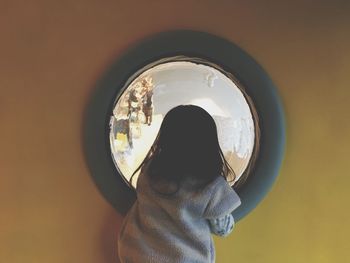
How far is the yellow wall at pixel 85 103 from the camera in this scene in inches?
56.9

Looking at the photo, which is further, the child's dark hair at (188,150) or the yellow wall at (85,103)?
the yellow wall at (85,103)

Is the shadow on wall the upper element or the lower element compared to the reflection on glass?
lower

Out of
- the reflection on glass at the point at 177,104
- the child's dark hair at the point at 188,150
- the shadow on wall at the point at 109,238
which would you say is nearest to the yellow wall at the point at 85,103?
the shadow on wall at the point at 109,238

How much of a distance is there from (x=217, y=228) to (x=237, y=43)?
1.83 feet

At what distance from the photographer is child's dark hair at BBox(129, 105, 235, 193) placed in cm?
130

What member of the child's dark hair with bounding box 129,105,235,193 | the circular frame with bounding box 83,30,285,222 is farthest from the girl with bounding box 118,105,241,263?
the circular frame with bounding box 83,30,285,222

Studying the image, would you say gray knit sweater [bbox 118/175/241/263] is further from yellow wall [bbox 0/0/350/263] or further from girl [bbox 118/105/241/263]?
yellow wall [bbox 0/0/350/263]

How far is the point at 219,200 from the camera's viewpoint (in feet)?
4.26

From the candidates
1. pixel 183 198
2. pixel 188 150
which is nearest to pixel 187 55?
pixel 188 150

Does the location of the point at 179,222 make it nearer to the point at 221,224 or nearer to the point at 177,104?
the point at 221,224

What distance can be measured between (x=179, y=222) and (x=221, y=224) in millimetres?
120

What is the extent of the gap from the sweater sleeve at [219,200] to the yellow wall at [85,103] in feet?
0.66

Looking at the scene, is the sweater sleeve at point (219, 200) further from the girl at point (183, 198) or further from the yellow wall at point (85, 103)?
the yellow wall at point (85, 103)

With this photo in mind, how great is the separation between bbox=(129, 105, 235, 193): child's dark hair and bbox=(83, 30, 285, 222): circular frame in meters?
0.16
